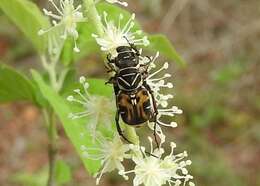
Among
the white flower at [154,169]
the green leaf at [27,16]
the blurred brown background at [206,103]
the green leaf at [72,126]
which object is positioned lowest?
the white flower at [154,169]

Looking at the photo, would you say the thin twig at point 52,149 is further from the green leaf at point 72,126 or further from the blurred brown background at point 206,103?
the blurred brown background at point 206,103

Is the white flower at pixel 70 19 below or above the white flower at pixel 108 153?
above

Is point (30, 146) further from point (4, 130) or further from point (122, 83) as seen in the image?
point (122, 83)

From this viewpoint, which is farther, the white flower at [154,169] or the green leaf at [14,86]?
the green leaf at [14,86]

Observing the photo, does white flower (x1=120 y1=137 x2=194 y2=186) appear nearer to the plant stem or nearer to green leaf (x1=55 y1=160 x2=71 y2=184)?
the plant stem

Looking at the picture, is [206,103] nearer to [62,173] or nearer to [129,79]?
[62,173]

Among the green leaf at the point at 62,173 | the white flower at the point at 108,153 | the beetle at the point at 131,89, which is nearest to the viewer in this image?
the beetle at the point at 131,89

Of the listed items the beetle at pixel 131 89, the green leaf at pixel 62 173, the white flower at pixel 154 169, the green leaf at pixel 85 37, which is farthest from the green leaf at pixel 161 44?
the green leaf at pixel 62 173
